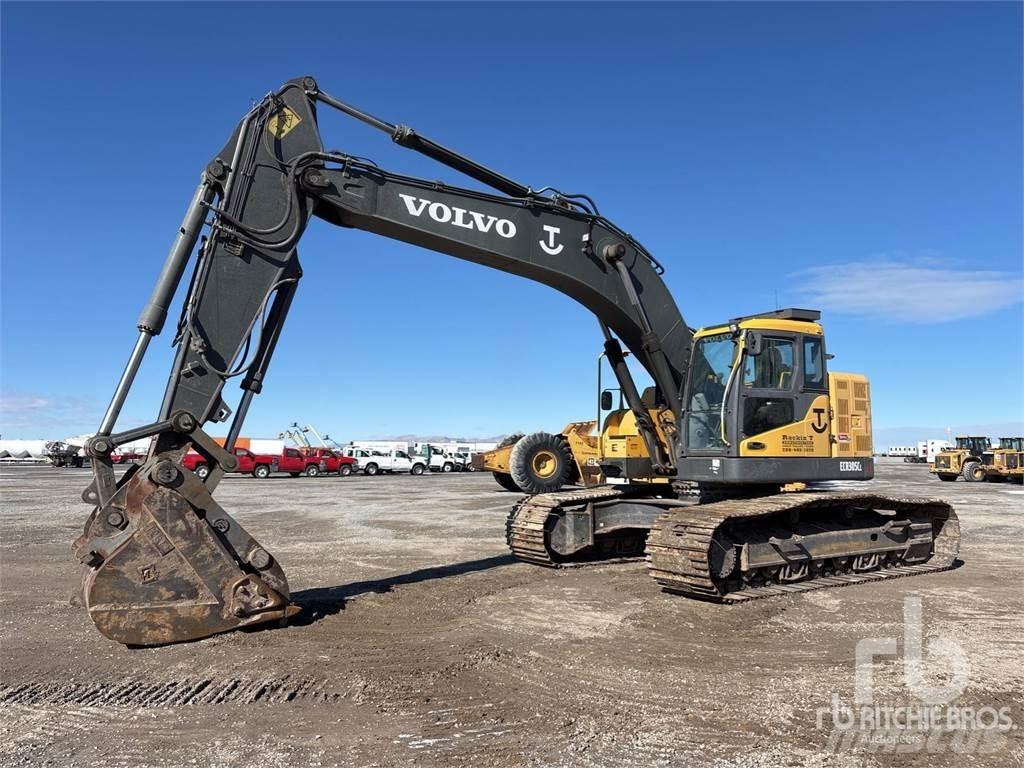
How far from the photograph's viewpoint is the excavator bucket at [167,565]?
21.7 feet

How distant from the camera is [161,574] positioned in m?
6.77

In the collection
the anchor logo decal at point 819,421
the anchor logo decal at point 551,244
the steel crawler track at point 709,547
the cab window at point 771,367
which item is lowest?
the steel crawler track at point 709,547

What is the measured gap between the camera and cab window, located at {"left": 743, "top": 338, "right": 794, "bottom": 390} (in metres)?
9.81

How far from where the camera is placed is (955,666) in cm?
643

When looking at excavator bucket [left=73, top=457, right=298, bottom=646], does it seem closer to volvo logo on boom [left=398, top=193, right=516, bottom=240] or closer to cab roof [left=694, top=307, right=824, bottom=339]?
volvo logo on boom [left=398, top=193, right=516, bottom=240]

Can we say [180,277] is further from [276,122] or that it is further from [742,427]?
[742,427]

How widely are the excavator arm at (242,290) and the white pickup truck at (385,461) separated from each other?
1648 inches

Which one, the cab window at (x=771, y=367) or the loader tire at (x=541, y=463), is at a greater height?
the cab window at (x=771, y=367)

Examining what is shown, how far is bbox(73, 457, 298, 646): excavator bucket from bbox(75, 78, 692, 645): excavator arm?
11 millimetres

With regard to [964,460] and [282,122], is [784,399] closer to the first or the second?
[282,122]

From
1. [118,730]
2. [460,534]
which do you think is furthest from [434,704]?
[460,534]

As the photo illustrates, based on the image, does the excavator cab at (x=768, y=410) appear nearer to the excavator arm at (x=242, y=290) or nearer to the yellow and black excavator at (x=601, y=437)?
the yellow and black excavator at (x=601, y=437)

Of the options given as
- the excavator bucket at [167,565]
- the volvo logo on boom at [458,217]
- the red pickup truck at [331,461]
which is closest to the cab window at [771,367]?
the volvo logo on boom at [458,217]

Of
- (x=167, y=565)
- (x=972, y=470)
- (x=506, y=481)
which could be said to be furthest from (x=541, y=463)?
(x=972, y=470)
